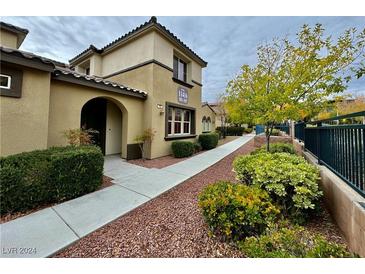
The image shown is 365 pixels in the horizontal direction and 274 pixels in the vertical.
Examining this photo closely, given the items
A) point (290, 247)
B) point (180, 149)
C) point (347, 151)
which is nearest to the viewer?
point (290, 247)

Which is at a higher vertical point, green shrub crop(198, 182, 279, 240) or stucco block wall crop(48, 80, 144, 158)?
stucco block wall crop(48, 80, 144, 158)

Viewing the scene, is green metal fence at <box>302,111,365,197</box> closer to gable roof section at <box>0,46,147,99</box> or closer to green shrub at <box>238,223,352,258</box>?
green shrub at <box>238,223,352,258</box>

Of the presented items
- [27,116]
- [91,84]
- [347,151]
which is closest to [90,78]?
[91,84]

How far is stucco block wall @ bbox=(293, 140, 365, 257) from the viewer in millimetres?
1890

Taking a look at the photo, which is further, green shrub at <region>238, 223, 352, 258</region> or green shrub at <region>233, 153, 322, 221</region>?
green shrub at <region>233, 153, 322, 221</region>

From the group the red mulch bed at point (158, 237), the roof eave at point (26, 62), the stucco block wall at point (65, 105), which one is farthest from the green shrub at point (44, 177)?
the roof eave at point (26, 62)

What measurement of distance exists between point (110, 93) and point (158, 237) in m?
6.28

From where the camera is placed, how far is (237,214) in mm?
2244

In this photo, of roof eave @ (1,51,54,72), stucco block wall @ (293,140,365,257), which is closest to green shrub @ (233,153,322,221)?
stucco block wall @ (293,140,365,257)

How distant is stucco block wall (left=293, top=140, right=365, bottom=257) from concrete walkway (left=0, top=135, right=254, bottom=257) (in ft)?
11.4

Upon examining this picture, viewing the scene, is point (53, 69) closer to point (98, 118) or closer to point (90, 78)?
point (90, 78)

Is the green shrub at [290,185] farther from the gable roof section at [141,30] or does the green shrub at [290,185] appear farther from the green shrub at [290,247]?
the gable roof section at [141,30]
